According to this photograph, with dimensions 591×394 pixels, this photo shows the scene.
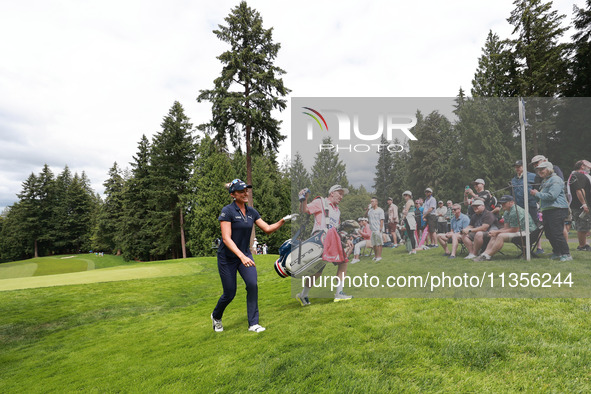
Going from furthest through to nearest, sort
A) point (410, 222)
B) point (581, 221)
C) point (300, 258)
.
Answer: point (410, 222) → point (581, 221) → point (300, 258)

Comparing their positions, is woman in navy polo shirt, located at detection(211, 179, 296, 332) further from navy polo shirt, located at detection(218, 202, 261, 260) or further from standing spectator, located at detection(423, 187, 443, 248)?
standing spectator, located at detection(423, 187, 443, 248)

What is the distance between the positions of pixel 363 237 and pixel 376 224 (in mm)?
363

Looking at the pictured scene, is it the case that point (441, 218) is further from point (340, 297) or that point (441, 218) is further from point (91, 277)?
point (91, 277)

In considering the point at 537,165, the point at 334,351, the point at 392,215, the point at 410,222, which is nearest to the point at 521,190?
the point at 537,165

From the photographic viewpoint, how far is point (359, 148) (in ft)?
17.7

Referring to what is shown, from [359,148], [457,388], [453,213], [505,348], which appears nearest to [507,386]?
[457,388]

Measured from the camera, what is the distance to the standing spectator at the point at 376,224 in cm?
538

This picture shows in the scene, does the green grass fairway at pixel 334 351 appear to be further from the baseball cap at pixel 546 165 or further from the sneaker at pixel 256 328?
the baseball cap at pixel 546 165

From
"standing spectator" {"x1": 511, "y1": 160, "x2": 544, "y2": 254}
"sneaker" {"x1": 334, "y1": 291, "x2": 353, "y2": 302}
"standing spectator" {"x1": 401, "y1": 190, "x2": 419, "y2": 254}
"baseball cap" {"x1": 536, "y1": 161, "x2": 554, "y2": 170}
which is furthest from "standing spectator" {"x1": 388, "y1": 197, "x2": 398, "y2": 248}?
"baseball cap" {"x1": 536, "y1": 161, "x2": 554, "y2": 170}

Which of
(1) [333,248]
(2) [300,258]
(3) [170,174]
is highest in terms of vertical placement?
(3) [170,174]

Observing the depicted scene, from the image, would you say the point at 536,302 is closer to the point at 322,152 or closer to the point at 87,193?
the point at 322,152

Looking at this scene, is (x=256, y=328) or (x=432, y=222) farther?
(x=432, y=222)

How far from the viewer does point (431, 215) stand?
213 inches

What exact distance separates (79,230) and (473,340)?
5413 cm
